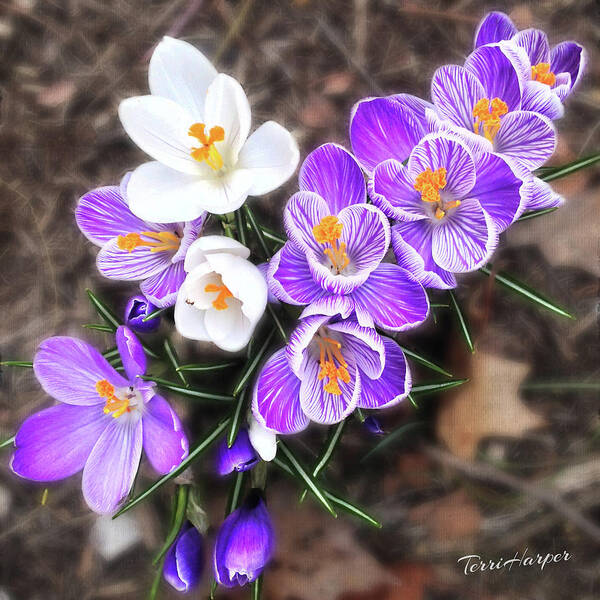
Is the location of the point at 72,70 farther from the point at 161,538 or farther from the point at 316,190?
the point at 161,538

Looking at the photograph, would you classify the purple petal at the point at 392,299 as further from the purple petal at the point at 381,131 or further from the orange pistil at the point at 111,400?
the orange pistil at the point at 111,400

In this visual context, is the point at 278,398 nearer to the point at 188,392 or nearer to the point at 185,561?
the point at 188,392

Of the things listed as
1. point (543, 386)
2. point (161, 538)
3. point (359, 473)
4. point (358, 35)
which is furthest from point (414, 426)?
point (358, 35)

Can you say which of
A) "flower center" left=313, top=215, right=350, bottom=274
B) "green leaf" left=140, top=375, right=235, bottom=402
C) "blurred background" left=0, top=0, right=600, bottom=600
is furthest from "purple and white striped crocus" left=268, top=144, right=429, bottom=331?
"blurred background" left=0, top=0, right=600, bottom=600

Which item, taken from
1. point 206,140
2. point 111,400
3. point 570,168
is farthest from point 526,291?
point 111,400

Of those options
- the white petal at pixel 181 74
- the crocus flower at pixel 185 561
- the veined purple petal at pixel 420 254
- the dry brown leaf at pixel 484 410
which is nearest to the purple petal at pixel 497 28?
the veined purple petal at pixel 420 254

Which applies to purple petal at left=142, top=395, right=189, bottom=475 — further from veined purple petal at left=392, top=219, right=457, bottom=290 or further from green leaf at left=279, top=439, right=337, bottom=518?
veined purple petal at left=392, top=219, right=457, bottom=290
